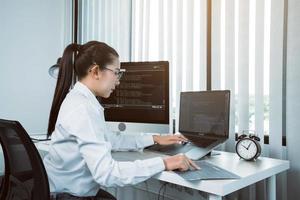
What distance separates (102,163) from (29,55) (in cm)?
214

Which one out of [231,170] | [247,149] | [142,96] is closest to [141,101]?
[142,96]

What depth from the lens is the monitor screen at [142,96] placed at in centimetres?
185

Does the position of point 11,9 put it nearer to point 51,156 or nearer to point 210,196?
point 51,156

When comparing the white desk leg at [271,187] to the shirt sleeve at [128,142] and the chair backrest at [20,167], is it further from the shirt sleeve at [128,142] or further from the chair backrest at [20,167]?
the chair backrest at [20,167]

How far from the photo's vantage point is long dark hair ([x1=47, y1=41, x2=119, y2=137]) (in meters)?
1.29

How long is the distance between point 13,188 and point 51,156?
196mm

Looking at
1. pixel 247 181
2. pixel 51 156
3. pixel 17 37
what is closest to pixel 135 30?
pixel 17 37

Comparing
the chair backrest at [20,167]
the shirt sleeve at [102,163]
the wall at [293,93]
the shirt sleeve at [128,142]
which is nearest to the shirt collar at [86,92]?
the shirt sleeve at [102,163]

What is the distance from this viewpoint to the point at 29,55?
285 centimetres

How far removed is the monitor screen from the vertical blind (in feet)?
0.92

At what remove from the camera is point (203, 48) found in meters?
1.99

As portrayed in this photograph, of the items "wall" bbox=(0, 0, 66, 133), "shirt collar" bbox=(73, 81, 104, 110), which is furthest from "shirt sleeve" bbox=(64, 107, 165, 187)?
"wall" bbox=(0, 0, 66, 133)

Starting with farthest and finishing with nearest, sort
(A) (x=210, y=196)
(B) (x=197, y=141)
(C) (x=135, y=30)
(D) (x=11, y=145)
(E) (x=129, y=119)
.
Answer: (C) (x=135, y=30)
(E) (x=129, y=119)
(B) (x=197, y=141)
(D) (x=11, y=145)
(A) (x=210, y=196)

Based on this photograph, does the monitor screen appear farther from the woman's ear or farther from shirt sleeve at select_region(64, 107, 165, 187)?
shirt sleeve at select_region(64, 107, 165, 187)
